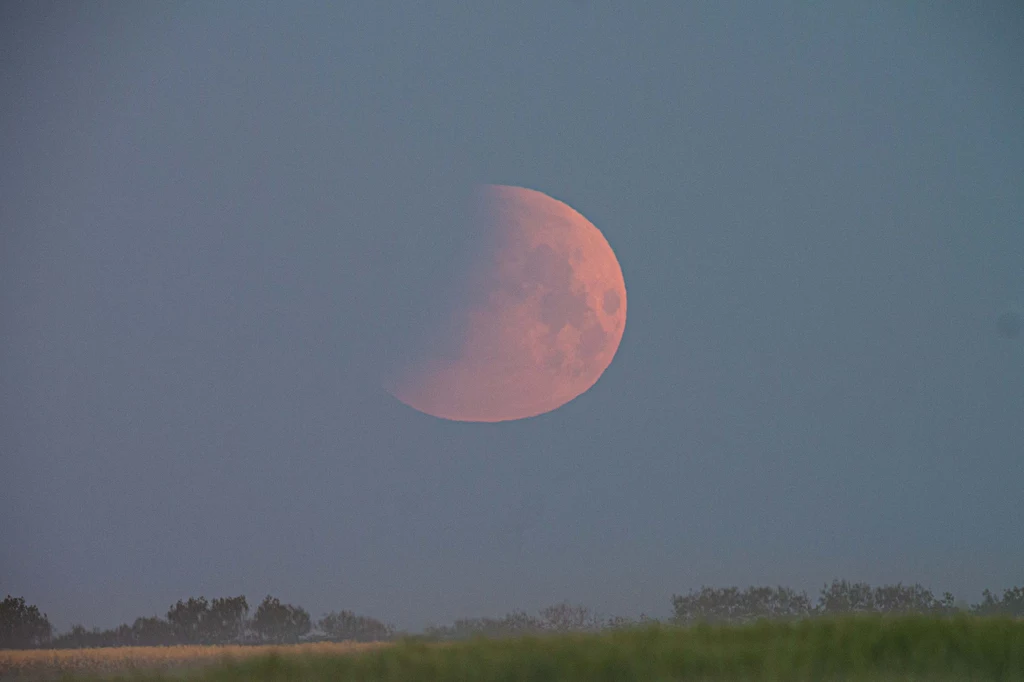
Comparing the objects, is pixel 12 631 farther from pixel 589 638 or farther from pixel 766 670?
pixel 766 670

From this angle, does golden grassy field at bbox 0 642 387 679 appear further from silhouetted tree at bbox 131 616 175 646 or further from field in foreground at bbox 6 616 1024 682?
silhouetted tree at bbox 131 616 175 646

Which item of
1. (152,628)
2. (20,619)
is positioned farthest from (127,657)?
(20,619)

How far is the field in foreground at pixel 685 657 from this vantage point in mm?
15203

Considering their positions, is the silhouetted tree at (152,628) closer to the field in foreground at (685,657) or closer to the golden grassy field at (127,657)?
the golden grassy field at (127,657)

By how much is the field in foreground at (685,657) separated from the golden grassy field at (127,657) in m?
0.32

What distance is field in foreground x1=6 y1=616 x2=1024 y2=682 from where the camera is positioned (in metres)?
15.2

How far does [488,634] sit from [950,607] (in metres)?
10.7

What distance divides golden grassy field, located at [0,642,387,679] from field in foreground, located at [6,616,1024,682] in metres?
0.32

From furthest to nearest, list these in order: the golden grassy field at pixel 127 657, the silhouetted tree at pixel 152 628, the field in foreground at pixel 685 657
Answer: the silhouetted tree at pixel 152 628, the golden grassy field at pixel 127 657, the field in foreground at pixel 685 657

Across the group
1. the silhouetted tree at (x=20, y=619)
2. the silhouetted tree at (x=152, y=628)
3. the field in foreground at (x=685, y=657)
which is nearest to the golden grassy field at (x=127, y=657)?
the field in foreground at (x=685, y=657)

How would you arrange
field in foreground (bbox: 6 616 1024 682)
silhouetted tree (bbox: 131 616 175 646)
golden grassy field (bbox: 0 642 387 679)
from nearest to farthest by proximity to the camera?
1. field in foreground (bbox: 6 616 1024 682)
2. golden grassy field (bbox: 0 642 387 679)
3. silhouetted tree (bbox: 131 616 175 646)

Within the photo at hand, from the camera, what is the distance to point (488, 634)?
17.9 meters

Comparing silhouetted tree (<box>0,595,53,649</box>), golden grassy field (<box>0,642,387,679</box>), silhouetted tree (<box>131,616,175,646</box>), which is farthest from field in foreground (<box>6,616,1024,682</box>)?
silhouetted tree (<box>0,595,53,649</box>)

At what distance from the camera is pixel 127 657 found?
66.4ft
